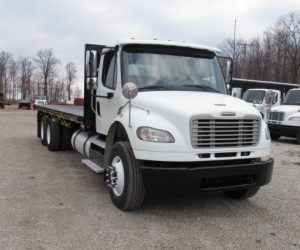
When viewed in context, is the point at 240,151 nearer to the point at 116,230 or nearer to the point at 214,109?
the point at 214,109

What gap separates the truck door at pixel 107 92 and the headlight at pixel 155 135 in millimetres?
1255

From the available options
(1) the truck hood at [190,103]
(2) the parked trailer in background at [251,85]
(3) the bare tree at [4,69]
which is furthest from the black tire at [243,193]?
(3) the bare tree at [4,69]

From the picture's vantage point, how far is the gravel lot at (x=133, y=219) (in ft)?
15.4

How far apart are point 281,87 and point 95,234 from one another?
34286 mm

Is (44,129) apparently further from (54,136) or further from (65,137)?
(65,137)

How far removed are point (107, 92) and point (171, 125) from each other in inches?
72.6

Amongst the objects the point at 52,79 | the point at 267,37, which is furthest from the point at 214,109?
the point at 52,79

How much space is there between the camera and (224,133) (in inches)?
214

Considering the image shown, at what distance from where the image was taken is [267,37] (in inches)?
2399

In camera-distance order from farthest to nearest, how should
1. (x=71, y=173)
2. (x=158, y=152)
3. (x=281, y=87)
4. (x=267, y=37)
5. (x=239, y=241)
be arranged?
(x=267, y=37) < (x=281, y=87) < (x=71, y=173) < (x=158, y=152) < (x=239, y=241)

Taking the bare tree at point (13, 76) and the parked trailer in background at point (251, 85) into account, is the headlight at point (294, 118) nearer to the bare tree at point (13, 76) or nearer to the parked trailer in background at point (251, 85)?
the parked trailer in background at point (251, 85)

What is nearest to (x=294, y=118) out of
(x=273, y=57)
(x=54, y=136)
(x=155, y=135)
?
(x=54, y=136)

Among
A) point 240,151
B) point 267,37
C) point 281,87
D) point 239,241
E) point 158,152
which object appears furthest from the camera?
point 267,37

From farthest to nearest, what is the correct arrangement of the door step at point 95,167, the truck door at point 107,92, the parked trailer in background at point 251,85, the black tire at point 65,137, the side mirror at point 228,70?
the parked trailer in background at point 251,85 → the black tire at point 65,137 → the side mirror at point 228,70 → the truck door at point 107,92 → the door step at point 95,167
